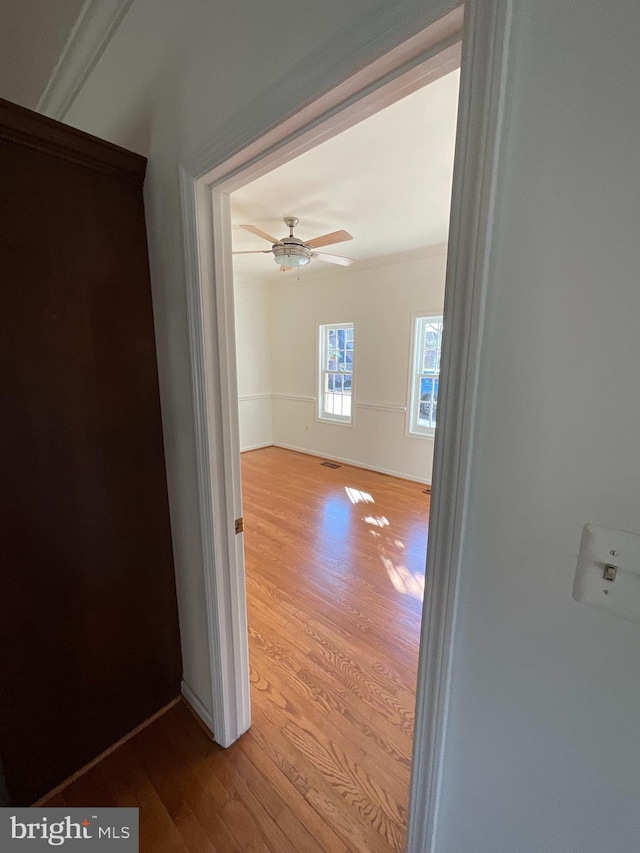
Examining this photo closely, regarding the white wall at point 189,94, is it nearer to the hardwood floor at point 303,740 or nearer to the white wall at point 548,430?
the white wall at point 548,430

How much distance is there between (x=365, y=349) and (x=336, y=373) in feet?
2.24

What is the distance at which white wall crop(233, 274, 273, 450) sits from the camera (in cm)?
533

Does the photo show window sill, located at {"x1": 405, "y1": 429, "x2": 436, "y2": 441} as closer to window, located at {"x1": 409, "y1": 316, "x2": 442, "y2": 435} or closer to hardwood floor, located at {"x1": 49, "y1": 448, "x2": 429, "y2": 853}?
window, located at {"x1": 409, "y1": 316, "x2": 442, "y2": 435}

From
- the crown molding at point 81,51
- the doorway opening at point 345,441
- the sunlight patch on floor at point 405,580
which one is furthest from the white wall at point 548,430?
the sunlight patch on floor at point 405,580

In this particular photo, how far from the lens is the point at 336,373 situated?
513cm

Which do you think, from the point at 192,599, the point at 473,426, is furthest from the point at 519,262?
the point at 192,599

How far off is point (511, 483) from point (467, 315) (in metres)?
0.29

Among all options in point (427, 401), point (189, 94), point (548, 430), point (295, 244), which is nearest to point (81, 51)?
point (189, 94)

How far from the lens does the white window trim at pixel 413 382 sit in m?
4.04

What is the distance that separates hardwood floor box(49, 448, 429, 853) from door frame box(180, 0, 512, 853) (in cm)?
53

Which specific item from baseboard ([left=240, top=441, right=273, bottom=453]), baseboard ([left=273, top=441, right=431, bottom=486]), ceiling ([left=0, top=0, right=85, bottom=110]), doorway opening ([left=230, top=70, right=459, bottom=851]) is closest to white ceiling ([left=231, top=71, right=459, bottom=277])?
doorway opening ([left=230, top=70, right=459, bottom=851])

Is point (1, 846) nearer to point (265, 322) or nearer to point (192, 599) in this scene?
point (192, 599)

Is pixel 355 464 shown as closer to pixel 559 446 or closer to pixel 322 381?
pixel 322 381

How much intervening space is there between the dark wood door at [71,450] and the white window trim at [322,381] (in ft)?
12.1
